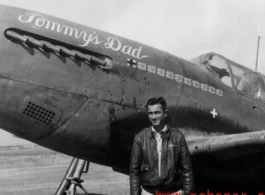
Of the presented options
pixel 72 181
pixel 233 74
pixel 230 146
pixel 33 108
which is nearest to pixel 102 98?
pixel 33 108

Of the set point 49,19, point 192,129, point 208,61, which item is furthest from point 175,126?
point 49,19

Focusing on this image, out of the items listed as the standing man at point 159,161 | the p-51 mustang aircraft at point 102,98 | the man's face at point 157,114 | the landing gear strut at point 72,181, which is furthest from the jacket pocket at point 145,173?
the landing gear strut at point 72,181

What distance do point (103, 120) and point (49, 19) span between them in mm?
1408

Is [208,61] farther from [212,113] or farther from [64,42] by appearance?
[64,42]

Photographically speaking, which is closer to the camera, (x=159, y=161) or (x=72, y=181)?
(x=159, y=161)

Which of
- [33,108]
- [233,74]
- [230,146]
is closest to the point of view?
[33,108]

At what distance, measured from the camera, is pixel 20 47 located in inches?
145

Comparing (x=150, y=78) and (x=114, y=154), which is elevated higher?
(x=150, y=78)

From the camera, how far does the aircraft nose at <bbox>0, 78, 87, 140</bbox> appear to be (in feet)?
11.8

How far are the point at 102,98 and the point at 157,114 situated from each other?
53.8 inches

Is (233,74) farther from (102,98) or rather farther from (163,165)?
(163,165)

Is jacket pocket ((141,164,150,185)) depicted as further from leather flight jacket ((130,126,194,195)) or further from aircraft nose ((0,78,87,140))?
aircraft nose ((0,78,87,140))

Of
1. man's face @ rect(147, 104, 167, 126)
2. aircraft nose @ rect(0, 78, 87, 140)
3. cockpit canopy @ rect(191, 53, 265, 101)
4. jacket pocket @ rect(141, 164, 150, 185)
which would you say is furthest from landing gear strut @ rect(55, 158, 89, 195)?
man's face @ rect(147, 104, 167, 126)

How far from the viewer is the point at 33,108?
145 inches
